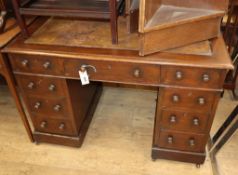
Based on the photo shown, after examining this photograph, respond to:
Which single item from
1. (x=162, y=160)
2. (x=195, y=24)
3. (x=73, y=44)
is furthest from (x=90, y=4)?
(x=162, y=160)

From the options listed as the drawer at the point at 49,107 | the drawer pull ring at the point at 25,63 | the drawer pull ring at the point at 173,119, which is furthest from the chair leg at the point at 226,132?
the drawer pull ring at the point at 25,63

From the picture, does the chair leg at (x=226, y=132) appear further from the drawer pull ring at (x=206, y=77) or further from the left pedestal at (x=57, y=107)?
the left pedestal at (x=57, y=107)

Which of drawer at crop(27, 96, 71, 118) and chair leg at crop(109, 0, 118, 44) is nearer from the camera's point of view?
chair leg at crop(109, 0, 118, 44)

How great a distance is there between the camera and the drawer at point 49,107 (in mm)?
1431

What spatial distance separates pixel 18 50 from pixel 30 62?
86 millimetres

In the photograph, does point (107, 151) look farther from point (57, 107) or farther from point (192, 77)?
point (192, 77)

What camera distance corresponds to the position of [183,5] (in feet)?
4.05

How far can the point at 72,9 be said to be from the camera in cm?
122

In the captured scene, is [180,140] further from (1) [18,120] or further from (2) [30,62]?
(1) [18,120]

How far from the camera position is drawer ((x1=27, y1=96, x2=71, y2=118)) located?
1.43m

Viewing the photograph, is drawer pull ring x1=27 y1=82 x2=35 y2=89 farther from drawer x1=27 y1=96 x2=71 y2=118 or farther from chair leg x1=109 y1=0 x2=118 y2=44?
chair leg x1=109 y1=0 x2=118 y2=44

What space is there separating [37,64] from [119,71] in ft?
1.48

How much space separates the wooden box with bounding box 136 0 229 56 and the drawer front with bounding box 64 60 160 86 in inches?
3.4

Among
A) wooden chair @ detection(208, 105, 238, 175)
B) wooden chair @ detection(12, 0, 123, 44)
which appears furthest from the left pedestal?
wooden chair @ detection(208, 105, 238, 175)
